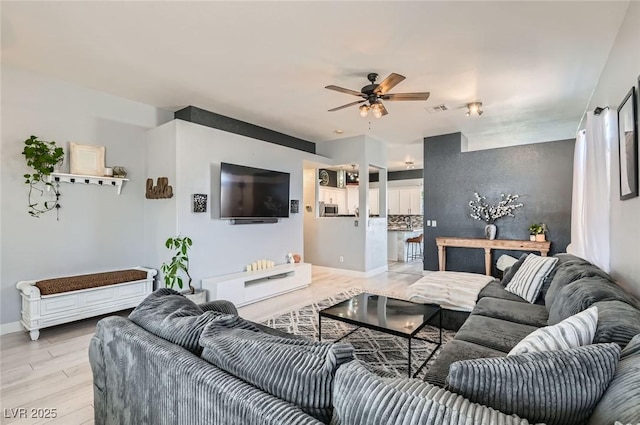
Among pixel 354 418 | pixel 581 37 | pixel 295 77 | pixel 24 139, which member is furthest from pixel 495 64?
pixel 24 139

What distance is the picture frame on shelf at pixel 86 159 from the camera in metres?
3.66

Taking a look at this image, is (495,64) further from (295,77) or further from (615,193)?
(295,77)

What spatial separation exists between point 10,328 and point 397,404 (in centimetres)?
438

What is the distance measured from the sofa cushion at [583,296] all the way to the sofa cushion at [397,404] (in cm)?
143

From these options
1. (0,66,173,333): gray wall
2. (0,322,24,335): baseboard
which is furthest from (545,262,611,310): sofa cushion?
(0,322,24,335): baseboard

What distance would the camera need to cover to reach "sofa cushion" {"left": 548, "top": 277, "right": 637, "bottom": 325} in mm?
1682

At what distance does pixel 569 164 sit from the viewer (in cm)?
475

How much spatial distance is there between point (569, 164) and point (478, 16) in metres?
3.63

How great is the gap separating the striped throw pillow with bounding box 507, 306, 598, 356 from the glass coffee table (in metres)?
1.13

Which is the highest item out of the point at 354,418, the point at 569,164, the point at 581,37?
the point at 581,37

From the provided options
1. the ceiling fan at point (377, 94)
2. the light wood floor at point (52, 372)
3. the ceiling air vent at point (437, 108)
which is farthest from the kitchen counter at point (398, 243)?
the ceiling fan at point (377, 94)

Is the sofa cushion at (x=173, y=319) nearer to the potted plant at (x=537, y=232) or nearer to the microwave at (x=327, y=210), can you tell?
the potted plant at (x=537, y=232)

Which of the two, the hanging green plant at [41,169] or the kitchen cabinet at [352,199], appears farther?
the kitchen cabinet at [352,199]

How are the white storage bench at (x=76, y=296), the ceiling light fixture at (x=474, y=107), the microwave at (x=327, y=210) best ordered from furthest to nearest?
1. the microwave at (x=327, y=210)
2. the ceiling light fixture at (x=474, y=107)
3. the white storage bench at (x=76, y=296)
